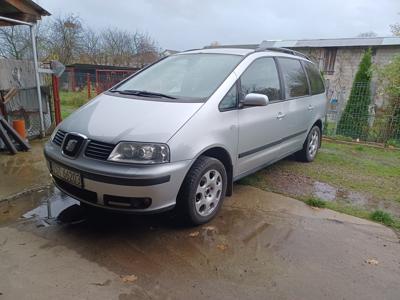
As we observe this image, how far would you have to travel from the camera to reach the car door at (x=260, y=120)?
3.59 m

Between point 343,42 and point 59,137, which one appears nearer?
point 59,137

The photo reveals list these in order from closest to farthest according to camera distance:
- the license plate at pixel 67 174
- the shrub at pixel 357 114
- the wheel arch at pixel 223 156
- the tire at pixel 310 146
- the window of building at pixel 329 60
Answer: the license plate at pixel 67 174 < the wheel arch at pixel 223 156 < the tire at pixel 310 146 < the shrub at pixel 357 114 < the window of building at pixel 329 60

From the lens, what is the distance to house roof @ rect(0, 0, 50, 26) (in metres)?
5.94

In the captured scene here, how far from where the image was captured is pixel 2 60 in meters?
5.78

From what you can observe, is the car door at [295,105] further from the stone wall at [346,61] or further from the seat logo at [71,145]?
the stone wall at [346,61]

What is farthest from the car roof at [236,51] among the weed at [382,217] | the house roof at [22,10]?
the house roof at [22,10]

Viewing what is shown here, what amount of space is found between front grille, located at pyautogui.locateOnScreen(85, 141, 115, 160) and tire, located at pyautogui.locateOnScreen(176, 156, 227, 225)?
2.37 ft

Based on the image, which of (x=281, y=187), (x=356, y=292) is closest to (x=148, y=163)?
(x=356, y=292)

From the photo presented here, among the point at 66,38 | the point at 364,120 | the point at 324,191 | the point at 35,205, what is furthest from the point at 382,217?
the point at 66,38

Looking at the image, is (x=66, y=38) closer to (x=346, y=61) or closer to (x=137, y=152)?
(x=346, y=61)

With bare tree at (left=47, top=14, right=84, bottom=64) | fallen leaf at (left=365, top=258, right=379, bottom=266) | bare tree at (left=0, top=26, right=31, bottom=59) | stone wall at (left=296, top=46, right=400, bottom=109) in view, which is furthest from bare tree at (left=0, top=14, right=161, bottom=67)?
fallen leaf at (left=365, top=258, right=379, bottom=266)

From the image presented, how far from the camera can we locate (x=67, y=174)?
9.52 ft

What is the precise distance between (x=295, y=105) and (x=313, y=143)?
1.40 metres

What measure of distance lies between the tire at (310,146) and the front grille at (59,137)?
3860 millimetres
